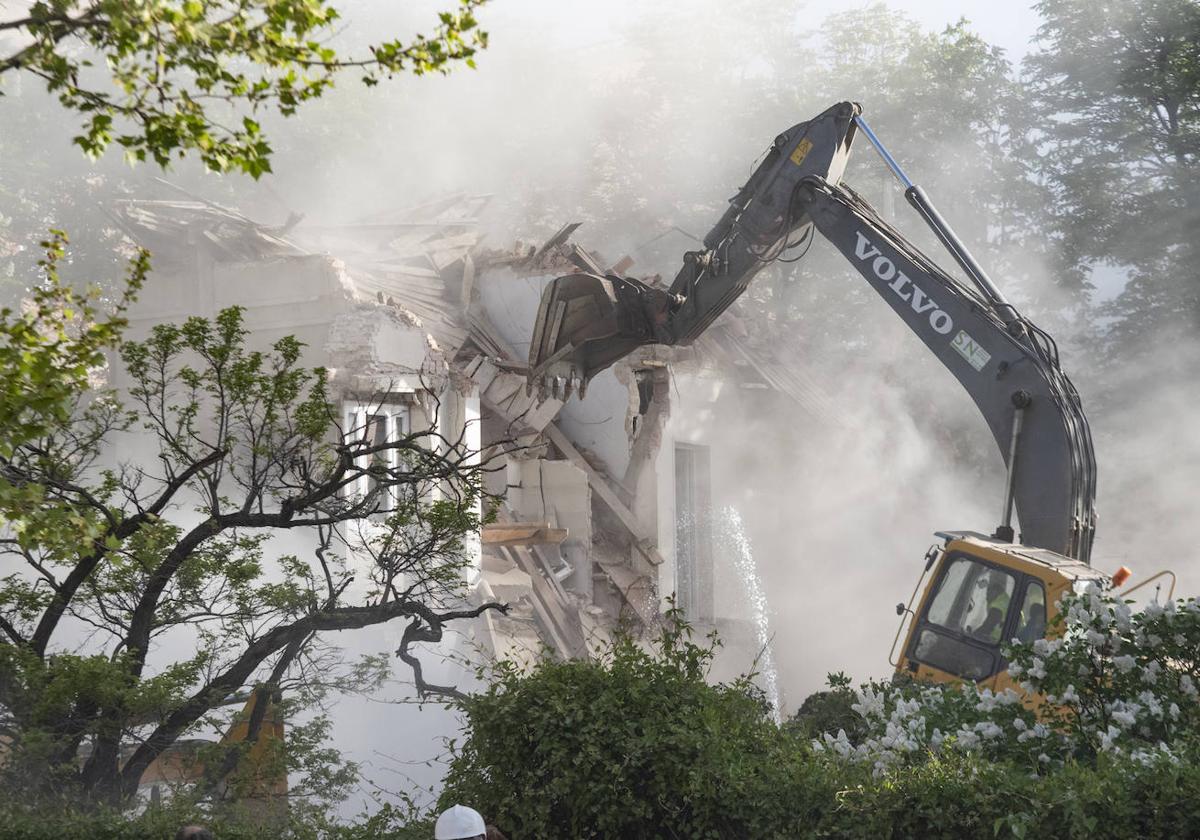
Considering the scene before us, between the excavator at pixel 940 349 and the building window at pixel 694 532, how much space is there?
6.89 metres

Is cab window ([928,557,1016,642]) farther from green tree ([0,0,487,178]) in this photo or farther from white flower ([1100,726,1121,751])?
green tree ([0,0,487,178])

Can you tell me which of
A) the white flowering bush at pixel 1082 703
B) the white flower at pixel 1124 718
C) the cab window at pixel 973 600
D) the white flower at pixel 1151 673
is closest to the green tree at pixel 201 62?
the white flowering bush at pixel 1082 703

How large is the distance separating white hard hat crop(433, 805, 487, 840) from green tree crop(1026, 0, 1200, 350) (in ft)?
88.4

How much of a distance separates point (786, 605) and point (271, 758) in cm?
1561

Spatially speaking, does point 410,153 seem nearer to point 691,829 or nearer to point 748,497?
point 748,497

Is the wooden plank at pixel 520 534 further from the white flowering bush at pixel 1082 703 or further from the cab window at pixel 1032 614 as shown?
the white flowering bush at pixel 1082 703

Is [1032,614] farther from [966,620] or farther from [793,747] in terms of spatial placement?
[793,747]

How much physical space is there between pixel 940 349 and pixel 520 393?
7.28 m

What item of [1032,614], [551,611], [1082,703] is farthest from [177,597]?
[551,611]

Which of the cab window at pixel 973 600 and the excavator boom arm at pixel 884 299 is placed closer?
the cab window at pixel 973 600

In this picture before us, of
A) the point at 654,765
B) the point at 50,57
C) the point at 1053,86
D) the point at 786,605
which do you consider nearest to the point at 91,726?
the point at 654,765

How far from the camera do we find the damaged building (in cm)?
1366

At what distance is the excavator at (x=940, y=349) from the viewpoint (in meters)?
9.71

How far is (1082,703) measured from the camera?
6.21 metres
